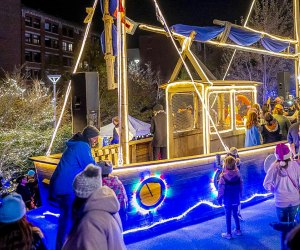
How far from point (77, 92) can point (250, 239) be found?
398 cm

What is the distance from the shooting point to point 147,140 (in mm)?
10867

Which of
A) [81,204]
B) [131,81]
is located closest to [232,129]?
[81,204]

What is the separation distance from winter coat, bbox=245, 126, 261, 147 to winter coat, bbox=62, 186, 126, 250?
6.98 meters

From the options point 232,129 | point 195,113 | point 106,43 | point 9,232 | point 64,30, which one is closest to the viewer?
point 9,232

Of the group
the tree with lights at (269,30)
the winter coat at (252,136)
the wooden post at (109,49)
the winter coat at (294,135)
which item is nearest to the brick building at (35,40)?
the tree with lights at (269,30)

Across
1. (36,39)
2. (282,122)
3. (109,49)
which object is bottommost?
(282,122)

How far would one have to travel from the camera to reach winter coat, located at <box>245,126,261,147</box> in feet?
31.8

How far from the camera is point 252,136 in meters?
9.71

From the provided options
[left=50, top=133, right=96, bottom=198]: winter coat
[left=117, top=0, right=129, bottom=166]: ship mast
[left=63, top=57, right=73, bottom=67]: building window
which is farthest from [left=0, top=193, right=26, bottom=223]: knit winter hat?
[left=63, top=57, right=73, bottom=67]: building window

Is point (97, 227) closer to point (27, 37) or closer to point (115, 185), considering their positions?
point (115, 185)

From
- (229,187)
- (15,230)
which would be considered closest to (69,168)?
(15,230)

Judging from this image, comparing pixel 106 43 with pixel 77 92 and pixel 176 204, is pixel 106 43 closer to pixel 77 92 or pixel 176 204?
pixel 77 92

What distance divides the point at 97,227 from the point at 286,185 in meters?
3.73

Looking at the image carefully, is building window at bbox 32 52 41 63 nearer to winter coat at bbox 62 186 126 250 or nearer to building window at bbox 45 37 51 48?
building window at bbox 45 37 51 48
